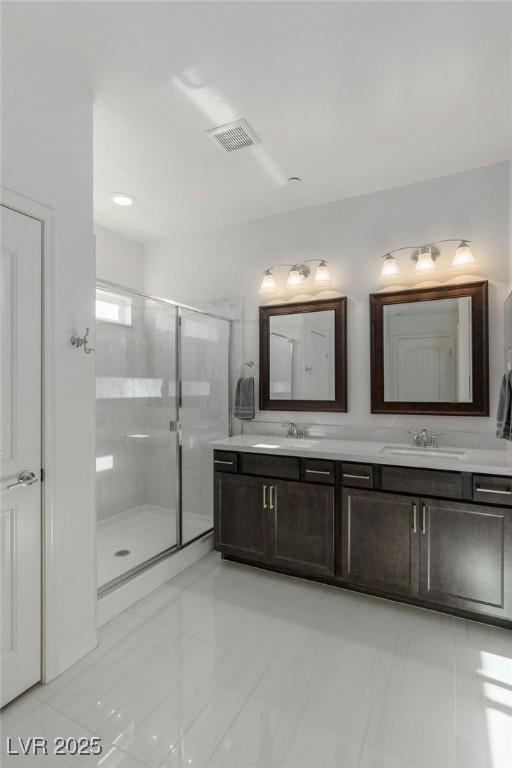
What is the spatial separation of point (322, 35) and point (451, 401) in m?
2.15

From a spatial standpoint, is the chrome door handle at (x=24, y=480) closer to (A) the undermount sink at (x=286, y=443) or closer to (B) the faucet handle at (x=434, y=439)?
(A) the undermount sink at (x=286, y=443)

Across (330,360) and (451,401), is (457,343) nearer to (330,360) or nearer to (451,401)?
(451,401)

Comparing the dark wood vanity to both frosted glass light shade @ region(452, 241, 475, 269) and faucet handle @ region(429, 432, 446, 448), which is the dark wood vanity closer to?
faucet handle @ region(429, 432, 446, 448)

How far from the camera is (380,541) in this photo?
244 centimetres

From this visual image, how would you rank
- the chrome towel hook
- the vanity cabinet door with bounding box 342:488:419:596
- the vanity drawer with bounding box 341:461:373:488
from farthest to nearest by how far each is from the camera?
the vanity drawer with bounding box 341:461:373:488 < the vanity cabinet door with bounding box 342:488:419:596 < the chrome towel hook

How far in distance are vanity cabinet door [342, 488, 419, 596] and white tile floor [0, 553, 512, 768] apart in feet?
0.54

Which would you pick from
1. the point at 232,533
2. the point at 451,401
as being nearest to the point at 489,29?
the point at 451,401

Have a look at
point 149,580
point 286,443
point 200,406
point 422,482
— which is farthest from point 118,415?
point 422,482

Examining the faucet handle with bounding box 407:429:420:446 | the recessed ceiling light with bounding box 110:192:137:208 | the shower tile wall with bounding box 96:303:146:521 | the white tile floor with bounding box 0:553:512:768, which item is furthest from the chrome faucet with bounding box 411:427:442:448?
the recessed ceiling light with bounding box 110:192:137:208

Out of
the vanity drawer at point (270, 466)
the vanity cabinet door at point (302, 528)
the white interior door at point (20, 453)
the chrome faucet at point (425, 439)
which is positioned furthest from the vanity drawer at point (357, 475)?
the white interior door at point (20, 453)

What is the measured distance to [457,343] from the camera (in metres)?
2.74

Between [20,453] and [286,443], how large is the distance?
1.76 meters

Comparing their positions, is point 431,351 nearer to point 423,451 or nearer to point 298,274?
point 423,451

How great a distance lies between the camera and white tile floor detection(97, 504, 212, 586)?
2650mm
